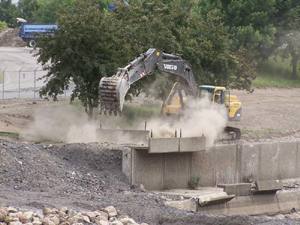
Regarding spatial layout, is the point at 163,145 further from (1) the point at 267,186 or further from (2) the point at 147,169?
(1) the point at 267,186

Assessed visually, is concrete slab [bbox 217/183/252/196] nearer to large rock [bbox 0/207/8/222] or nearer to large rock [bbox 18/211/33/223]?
large rock [bbox 18/211/33/223]

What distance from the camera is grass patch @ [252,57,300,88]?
1998 inches

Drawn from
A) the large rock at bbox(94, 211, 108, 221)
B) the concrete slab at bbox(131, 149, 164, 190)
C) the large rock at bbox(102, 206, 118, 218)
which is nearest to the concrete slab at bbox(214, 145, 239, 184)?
the concrete slab at bbox(131, 149, 164, 190)

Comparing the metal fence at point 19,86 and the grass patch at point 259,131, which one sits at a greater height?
the metal fence at point 19,86

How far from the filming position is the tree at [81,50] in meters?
24.5

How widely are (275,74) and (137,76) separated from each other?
37.0 meters

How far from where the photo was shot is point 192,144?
1948 cm

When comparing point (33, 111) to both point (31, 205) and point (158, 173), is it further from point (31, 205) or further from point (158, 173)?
point (31, 205)

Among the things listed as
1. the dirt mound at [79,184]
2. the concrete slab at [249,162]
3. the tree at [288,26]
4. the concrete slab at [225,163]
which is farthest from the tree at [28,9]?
the dirt mound at [79,184]

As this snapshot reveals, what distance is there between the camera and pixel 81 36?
24.4 m

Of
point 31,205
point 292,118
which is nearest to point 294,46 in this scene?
point 292,118

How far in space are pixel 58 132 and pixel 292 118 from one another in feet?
54.7

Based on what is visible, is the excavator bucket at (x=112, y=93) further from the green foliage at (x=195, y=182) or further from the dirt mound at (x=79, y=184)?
the green foliage at (x=195, y=182)

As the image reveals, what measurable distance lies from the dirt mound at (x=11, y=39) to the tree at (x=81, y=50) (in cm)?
4062
